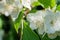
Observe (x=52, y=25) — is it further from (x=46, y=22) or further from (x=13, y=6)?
(x=13, y=6)

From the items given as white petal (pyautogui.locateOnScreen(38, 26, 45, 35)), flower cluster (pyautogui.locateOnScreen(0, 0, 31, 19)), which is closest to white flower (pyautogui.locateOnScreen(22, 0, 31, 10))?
flower cluster (pyautogui.locateOnScreen(0, 0, 31, 19))

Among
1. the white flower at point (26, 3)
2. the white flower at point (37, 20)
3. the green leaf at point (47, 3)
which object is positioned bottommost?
the white flower at point (37, 20)

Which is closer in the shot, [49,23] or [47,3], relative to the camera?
[49,23]

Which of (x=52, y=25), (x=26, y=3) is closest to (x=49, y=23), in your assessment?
(x=52, y=25)

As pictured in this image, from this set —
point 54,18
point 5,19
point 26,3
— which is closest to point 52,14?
point 54,18

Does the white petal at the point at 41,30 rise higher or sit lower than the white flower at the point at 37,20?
lower

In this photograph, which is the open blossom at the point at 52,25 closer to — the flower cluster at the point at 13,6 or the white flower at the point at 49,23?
the white flower at the point at 49,23

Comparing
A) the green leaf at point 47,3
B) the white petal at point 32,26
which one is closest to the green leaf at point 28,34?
the white petal at point 32,26

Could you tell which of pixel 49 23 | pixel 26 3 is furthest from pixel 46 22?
pixel 26 3

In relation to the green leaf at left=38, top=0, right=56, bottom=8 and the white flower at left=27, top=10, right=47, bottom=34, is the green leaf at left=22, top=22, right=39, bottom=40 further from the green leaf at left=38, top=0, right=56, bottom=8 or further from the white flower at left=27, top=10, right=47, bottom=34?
the green leaf at left=38, top=0, right=56, bottom=8
